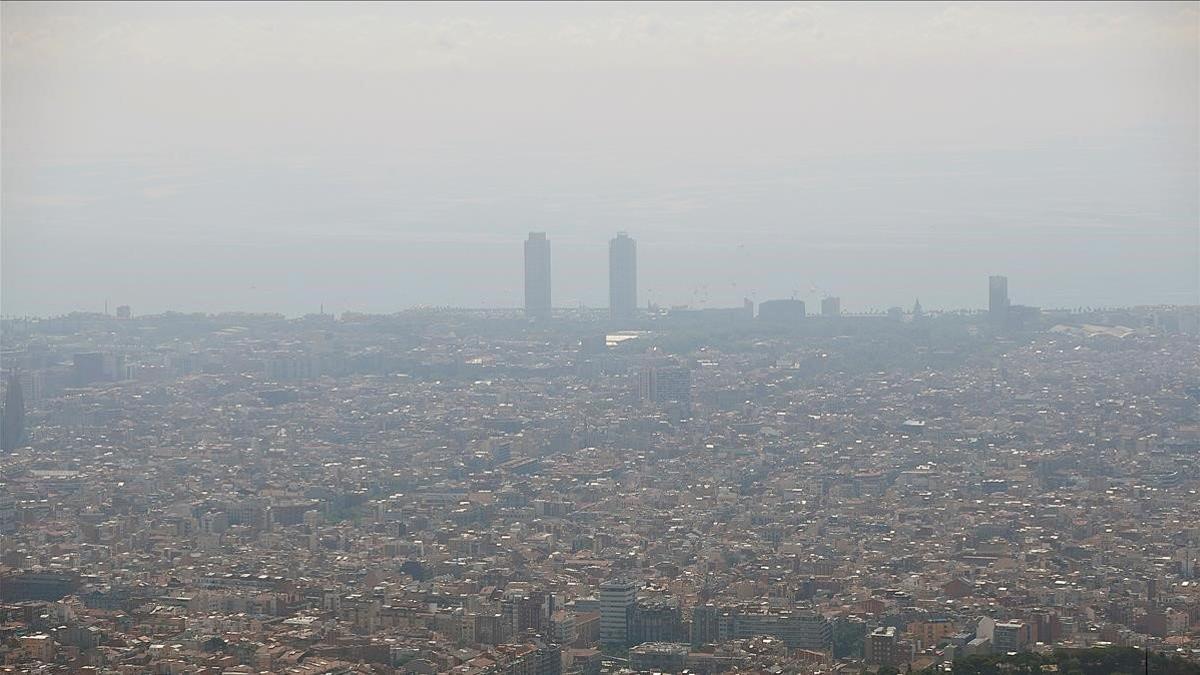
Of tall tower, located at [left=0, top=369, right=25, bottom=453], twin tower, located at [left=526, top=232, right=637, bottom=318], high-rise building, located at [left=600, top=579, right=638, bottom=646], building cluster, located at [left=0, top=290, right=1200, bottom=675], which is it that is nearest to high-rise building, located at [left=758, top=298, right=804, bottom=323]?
building cluster, located at [left=0, top=290, right=1200, bottom=675]

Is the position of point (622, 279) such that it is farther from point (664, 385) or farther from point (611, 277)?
point (664, 385)

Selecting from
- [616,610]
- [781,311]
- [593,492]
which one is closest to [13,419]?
[593,492]

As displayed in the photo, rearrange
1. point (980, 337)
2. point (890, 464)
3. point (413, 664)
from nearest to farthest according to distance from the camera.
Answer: point (413, 664) → point (890, 464) → point (980, 337)

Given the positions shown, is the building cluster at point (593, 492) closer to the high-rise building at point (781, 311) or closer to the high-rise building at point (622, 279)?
the high-rise building at point (781, 311)

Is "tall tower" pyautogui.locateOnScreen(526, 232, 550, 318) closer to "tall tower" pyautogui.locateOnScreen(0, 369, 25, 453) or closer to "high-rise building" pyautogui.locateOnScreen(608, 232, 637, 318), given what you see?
"high-rise building" pyautogui.locateOnScreen(608, 232, 637, 318)

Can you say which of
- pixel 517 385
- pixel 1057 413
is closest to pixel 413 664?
pixel 1057 413

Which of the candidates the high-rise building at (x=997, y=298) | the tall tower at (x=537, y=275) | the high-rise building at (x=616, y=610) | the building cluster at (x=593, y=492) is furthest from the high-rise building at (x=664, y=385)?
the high-rise building at (x=616, y=610)

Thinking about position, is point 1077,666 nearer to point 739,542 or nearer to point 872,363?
point 739,542
